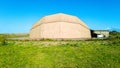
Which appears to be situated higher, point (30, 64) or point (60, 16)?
point (60, 16)

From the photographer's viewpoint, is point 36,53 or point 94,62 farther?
point 36,53

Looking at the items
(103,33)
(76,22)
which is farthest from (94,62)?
(103,33)

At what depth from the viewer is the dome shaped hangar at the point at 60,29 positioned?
55000 mm

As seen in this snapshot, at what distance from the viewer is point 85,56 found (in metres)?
22.0

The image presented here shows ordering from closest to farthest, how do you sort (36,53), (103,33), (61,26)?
1. (36,53)
2. (61,26)
3. (103,33)

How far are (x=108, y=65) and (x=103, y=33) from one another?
189 ft

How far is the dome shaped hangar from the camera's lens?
55.0 metres

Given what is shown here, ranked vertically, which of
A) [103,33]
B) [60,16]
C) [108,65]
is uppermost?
[60,16]

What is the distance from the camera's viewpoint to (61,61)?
19828mm

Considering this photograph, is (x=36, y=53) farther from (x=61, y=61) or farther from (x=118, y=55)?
(x=118, y=55)

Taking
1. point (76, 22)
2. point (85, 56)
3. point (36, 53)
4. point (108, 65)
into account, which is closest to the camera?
point (108, 65)

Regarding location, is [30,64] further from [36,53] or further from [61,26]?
[61,26]

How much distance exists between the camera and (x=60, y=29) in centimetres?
5588

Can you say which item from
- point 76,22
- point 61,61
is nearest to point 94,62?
point 61,61
